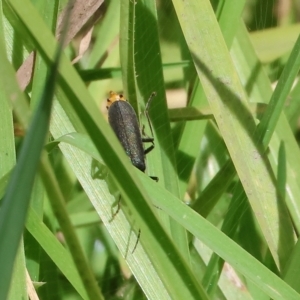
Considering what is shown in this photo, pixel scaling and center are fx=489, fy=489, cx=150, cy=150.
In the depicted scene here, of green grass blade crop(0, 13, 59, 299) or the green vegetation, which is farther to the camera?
the green vegetation

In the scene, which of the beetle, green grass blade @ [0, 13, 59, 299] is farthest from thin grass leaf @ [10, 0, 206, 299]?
the beetle

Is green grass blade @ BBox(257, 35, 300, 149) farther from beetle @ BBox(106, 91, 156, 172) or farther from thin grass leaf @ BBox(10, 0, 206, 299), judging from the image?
thin grass leaf @ BBox(10, 0, 206, 299)

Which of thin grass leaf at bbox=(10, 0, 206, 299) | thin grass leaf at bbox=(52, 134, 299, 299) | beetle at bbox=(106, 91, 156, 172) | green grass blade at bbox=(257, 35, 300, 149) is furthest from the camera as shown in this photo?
beetle at bbox=(106, 91, 156, 172)

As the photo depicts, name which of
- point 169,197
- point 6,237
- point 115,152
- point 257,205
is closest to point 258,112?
point 257,205

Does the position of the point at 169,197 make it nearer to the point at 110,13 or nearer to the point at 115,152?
the point at 115,152

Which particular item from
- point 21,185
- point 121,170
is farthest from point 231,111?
point 21,185

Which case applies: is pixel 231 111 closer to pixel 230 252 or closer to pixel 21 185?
pixel 230 252

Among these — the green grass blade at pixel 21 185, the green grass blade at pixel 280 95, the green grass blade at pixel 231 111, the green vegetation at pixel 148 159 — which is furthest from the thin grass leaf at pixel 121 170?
the green grass blade at pixel 280 95

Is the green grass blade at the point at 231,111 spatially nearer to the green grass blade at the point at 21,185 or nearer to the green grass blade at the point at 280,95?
the green grass blade at the point at 280,95
